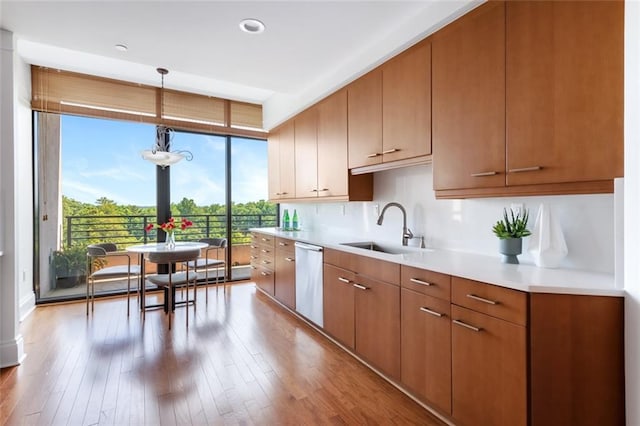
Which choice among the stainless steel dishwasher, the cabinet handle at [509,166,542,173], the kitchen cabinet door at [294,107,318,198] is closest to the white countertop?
the cabinet handle at [509,166,542,173]

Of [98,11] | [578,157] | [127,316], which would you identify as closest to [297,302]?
[127,316]

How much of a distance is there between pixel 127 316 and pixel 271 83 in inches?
120

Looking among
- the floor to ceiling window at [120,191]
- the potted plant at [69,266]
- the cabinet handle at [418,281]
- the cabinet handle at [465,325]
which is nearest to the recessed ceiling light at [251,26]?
the cabinet handle at [418,281]

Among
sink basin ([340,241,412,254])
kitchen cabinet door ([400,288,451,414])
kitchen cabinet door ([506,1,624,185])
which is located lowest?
kitchen cabinet door ([400,288,451,414])

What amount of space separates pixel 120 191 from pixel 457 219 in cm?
422

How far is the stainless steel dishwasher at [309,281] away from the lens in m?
2.95

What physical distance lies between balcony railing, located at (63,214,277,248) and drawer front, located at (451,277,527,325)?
4.03 m

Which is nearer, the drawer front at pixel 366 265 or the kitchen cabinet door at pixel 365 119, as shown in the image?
the drawer front at pixel 366 265

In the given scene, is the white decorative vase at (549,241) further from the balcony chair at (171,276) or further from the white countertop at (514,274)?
the balcony chair at (171,276)

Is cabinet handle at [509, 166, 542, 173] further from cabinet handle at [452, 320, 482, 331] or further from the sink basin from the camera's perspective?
the sink basin

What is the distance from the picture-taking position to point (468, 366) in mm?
1597

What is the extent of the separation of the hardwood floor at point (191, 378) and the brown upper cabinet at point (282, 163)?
1.71 m

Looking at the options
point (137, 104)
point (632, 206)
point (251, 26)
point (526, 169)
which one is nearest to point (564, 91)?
point (526, 169)

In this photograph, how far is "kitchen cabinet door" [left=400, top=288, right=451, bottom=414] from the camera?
172cm
